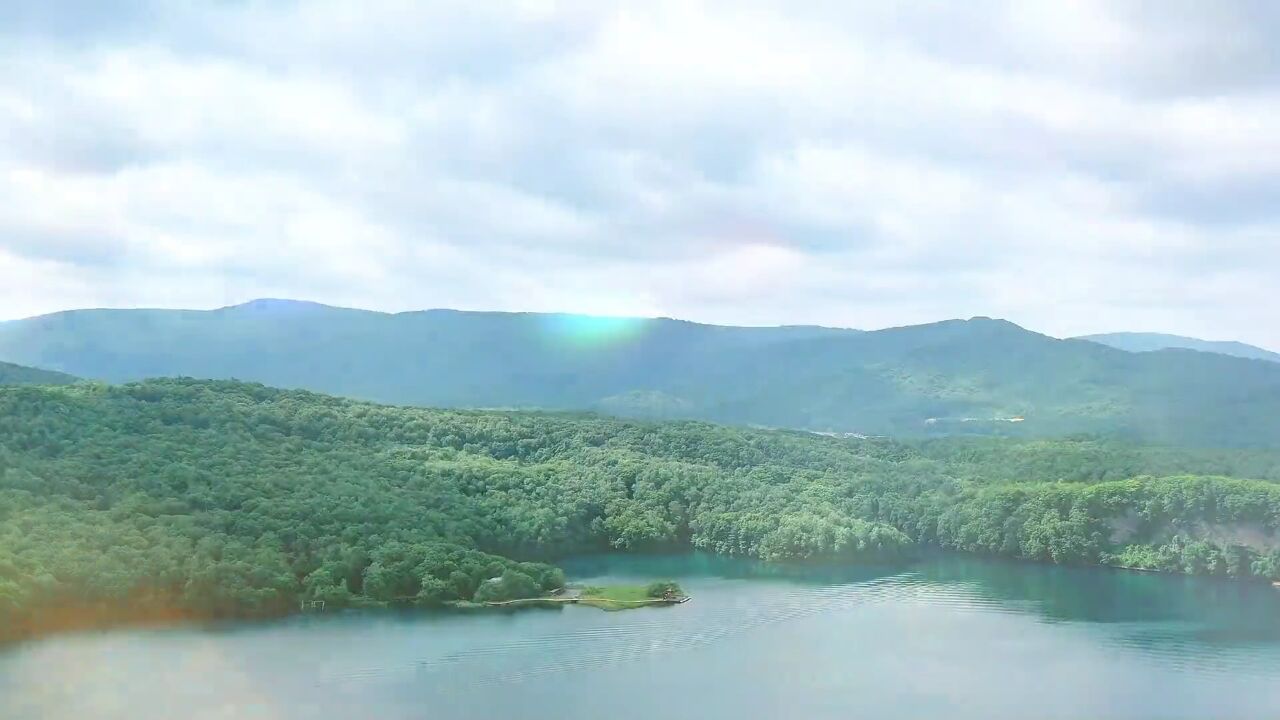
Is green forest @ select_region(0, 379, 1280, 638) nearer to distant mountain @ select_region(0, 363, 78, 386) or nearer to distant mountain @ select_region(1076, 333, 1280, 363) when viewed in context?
distant mountain @ select_region(0, 363, 78, 386)

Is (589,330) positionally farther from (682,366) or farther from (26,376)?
(26,376)

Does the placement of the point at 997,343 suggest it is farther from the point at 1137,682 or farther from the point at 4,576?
the point at 4,576

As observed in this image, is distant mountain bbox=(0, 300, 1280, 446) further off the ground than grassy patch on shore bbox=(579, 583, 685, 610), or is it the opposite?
distant mountain bbox=(0, 300, 1280, 446)

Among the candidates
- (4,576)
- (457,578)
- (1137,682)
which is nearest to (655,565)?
(457,578)

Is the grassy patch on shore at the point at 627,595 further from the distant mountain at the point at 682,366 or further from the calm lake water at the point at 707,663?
the distant mountain at the point at 682,366

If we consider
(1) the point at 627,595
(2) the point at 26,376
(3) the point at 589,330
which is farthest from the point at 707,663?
(3) the point at 589,330

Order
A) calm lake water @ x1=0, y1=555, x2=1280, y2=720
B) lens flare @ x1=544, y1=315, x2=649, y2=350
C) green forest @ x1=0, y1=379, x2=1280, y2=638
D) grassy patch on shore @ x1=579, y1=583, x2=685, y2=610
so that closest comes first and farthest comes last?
calm lake water @ x1=0, y1=555, x2=1280, y2=720
green forest @ x1=0, y1=379, x2=1280, y2=638
grassy patch on shore @ x1=579, y1=583, x2=685, y2=610
lens flare @ x1=544, y1=315, x2=649, y2=350

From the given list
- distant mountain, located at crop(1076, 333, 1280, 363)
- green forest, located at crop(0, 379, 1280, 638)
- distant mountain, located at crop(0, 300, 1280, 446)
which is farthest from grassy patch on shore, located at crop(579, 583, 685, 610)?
distant mountain, located at crop(1076, 333, 1280, 363)
